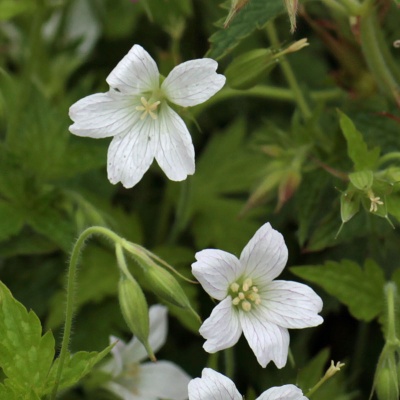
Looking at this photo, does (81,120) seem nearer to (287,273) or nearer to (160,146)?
(160,146)

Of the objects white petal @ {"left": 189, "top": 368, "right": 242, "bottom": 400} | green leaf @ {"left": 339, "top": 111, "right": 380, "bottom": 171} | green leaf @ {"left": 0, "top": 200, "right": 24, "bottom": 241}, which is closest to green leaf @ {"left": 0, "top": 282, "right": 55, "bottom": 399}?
white petal @ {"left": 189, "top": 368, "right": 242, "bottom": 400}

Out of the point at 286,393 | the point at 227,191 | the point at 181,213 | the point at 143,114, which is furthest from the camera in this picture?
the point at 227,191

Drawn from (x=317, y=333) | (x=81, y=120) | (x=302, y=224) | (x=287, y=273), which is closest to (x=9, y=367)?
(x=81, y=120)

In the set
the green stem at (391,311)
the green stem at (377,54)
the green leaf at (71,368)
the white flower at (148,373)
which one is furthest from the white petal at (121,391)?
the green stem at (377,54)

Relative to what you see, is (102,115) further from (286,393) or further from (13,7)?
(13,7)

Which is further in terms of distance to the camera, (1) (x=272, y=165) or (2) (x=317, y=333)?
(2) (x=317, y=333)

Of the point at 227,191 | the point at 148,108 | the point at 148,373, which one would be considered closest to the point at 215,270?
the point at 148,108

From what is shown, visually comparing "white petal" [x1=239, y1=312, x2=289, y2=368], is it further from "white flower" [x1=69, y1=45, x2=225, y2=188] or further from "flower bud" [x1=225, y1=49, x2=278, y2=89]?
"flower bud" [x1=225, y1=49, x2=278, y2=89]
